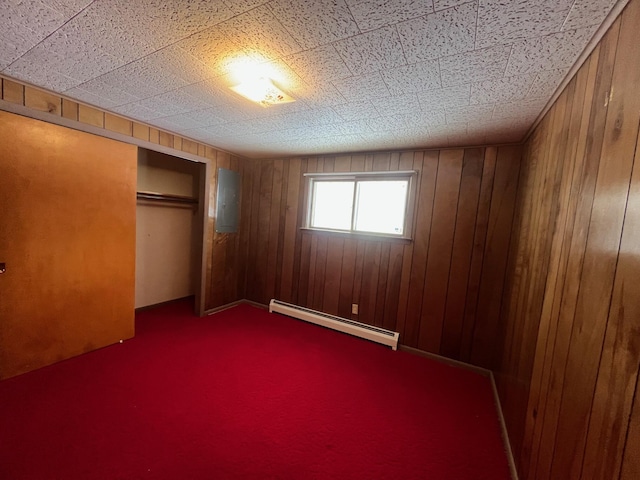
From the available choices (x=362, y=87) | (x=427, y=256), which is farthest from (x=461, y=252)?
(x=362, y=87)

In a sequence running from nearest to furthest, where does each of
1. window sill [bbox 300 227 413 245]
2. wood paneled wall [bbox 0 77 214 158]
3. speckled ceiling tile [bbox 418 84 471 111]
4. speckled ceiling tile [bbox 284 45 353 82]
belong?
speckled ceiling tile [bbox 284 45 353 82] → speckled ceiling tile [bbox 418 84 471 111] → wood paneled wall [bbox 0 77 214 158] → window sill [bbox 300 227 413 245]

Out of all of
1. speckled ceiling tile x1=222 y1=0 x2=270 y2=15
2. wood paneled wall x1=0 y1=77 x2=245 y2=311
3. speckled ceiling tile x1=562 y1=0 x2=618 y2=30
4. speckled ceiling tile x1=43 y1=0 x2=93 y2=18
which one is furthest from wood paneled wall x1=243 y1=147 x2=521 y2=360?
speckled ceiling tile x1=43 y1=0 x2=93 y2=18

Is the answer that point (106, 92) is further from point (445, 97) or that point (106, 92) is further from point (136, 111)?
point (445, 97)

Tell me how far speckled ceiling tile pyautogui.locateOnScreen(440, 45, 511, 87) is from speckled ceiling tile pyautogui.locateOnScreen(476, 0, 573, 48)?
0.08 metres

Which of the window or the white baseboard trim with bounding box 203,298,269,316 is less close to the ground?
the window

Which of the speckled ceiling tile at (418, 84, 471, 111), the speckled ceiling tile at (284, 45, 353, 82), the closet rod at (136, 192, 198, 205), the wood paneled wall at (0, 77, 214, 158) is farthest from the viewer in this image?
the closet rod at (136, 192, 198, 205)

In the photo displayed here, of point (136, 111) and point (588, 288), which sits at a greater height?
point (136, 111)

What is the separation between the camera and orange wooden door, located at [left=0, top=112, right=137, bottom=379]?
175 cm

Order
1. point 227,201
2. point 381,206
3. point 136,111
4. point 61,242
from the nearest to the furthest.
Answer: point 61,242, point 136,111, point 381,206, point 227,201

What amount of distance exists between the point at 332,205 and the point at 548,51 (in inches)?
89.9

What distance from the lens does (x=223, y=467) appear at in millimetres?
1278

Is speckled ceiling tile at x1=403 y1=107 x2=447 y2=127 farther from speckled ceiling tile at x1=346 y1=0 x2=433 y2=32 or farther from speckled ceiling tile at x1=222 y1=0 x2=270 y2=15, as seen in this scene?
speckled ceiling tile at x1=222 y1=0 x2=270 y2=15

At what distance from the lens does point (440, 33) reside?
3.36 feet

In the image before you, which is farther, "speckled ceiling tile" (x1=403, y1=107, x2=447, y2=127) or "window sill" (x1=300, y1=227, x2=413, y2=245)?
"window sill" (x1=300, y1=227, x2=413, y2=245)
